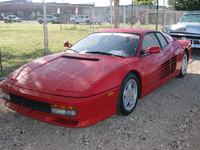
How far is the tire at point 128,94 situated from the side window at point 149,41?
788 mm

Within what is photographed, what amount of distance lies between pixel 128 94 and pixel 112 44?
979 mm

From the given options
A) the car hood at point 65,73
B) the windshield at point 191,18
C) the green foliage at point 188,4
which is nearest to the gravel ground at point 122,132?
the car hood at point 65,73

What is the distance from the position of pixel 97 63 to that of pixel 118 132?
1.04m

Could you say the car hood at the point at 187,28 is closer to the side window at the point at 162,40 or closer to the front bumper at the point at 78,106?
the side window at the point at 162,40

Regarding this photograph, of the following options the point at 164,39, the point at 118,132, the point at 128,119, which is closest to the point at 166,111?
the point at 128,119

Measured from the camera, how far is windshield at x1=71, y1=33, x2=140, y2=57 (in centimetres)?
358

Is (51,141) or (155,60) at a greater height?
(155,60)

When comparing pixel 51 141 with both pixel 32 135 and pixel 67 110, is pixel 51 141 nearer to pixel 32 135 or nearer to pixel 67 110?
pixel 32 135

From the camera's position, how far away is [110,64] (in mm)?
3111

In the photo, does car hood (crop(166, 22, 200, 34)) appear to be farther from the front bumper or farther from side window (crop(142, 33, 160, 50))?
the front bumper

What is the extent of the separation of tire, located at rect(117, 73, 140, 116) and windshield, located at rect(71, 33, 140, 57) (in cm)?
47

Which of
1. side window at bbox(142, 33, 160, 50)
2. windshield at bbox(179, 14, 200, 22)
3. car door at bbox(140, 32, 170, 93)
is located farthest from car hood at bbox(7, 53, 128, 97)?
windshield at bbox(179, 14, 200, 22)

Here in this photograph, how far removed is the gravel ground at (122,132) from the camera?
2559mm

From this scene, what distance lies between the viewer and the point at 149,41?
4074mm
